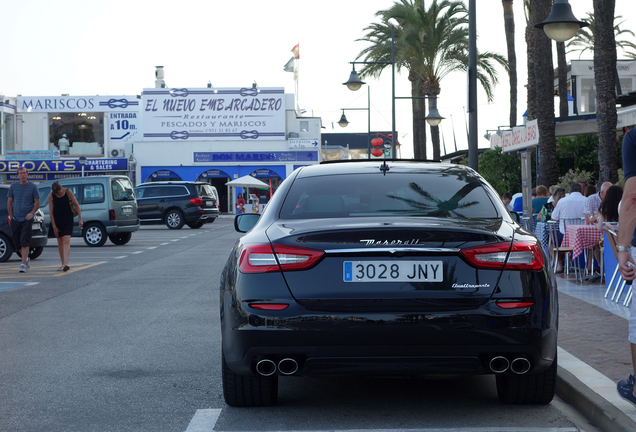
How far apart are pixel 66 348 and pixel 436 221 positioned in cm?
396

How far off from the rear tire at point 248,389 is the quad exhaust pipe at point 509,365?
4.22 feet

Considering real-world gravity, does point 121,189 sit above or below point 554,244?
above

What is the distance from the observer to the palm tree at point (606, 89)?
613 inches

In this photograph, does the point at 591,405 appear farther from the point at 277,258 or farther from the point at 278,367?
the point at 277,258

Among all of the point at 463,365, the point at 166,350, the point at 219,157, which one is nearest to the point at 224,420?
the point at 463,365

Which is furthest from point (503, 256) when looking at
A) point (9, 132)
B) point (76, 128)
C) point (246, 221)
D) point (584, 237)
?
point (76, 128)

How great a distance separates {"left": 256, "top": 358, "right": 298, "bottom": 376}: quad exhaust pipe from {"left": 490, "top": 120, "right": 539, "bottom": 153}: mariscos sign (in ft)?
58.1

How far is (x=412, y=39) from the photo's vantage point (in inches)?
1289

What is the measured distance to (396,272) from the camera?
4.14 metres

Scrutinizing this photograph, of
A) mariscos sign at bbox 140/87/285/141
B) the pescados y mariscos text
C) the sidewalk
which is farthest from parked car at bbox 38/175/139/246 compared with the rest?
the pescados y mariscos text

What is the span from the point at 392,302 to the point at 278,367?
0.71m

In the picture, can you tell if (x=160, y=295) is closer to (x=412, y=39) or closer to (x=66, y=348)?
(x=66, y=348)

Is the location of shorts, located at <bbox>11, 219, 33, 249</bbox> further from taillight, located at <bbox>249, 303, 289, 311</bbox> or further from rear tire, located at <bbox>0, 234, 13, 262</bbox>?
taillight, located at <bbox>249, 303, 289, 311</bbox>

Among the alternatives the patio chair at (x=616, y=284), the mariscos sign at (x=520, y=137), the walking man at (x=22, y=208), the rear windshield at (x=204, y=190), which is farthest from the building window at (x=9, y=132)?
the patio chair at (x=616, y=284)
